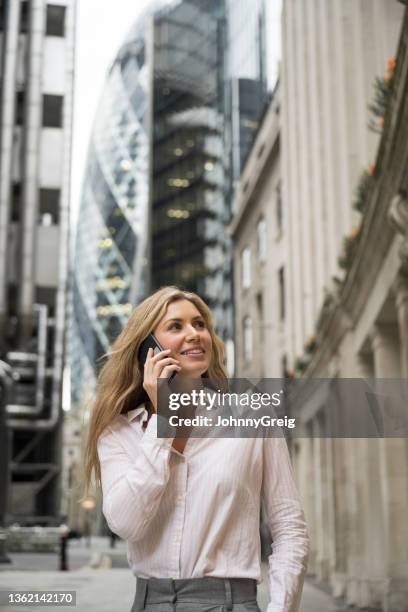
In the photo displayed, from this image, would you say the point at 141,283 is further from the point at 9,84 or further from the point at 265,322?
the point at 9,84

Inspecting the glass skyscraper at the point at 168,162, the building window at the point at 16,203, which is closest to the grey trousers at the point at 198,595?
the building window at the point at 16,203

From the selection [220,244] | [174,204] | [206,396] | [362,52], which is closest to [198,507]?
[206,396]

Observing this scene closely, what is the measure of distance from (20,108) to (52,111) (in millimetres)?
698

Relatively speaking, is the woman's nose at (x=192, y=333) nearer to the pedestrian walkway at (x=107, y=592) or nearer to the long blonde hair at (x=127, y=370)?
the long blonde hair at (x=127, y=370)

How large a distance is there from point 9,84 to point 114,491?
17492 millimetres

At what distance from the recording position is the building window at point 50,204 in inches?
782

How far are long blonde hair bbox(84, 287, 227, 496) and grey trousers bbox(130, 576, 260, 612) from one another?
0.35 meters

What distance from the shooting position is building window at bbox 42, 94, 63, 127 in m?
19.4

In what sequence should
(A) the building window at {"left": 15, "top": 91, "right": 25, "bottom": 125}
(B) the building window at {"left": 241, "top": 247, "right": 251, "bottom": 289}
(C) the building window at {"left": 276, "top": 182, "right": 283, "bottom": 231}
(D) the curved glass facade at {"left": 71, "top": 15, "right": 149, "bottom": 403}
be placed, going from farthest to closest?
(D) the curved glass facade at {"left": 71, "top": 15, "right": 149, "bottom": 403} < (B) the building window at {"left": 241, "top": 247, "right": 251, "bottom": 289} < (C) the building window at {"left": 276, "top": 182, "right": 283, "bottom": 231} < (A) the building window at {"left": 15, "top": 91, "right": 25, "bottom": 125}

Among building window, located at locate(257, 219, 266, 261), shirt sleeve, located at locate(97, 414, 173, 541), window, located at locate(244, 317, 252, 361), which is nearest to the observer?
shirt sleeve, located at locate(97, 414, 173, 541)

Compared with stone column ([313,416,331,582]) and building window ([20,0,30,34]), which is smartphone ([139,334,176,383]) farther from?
building window ([20,0,30,34])

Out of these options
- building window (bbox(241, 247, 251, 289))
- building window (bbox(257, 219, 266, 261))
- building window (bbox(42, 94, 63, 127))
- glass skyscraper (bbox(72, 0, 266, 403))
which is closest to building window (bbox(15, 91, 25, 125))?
building window (bbox(42, 94, 63, 127))

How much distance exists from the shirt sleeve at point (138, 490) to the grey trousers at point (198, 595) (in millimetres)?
127

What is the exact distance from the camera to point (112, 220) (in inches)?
3376
